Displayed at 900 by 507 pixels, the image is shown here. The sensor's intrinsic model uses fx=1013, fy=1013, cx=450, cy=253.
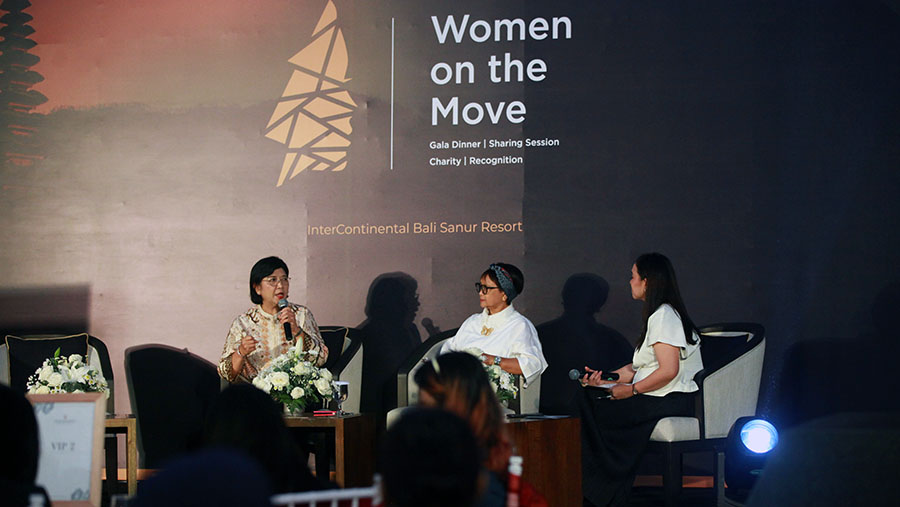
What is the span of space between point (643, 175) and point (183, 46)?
10.3 feet

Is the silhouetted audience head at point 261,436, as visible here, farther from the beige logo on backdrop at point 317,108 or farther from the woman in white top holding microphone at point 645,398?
the beige logo on backdrop at point 317,108

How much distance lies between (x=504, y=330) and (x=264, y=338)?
1.35 meters

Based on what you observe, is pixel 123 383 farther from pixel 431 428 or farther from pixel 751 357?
pixel 431 428

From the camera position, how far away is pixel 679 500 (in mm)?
4977

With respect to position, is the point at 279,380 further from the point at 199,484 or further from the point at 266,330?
the point at 199,484

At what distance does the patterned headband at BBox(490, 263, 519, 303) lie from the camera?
18.9 feet

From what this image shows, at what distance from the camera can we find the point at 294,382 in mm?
4977

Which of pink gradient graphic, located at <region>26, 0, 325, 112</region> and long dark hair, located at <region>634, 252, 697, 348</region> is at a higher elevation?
pink gradient graphic, located at <region>26, 0, 325, 112</region>

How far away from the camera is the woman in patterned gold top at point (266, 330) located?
18.4ft

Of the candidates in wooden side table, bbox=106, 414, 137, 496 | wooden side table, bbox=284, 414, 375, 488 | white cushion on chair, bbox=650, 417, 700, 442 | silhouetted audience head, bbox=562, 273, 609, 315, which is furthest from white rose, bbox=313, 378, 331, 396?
silhouetted audience head, bbox=562, 273, 609, 315

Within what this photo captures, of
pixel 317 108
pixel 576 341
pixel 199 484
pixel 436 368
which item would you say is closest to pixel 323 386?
pixel 576 341

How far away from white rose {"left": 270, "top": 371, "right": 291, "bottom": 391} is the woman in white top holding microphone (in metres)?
1.50

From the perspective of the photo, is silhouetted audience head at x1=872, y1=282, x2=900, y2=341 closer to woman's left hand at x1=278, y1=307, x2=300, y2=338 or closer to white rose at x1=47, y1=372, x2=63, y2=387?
woman's left hand at x1=278, y1=307, x2=300, y2=338

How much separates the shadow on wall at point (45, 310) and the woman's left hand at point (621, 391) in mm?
3573
